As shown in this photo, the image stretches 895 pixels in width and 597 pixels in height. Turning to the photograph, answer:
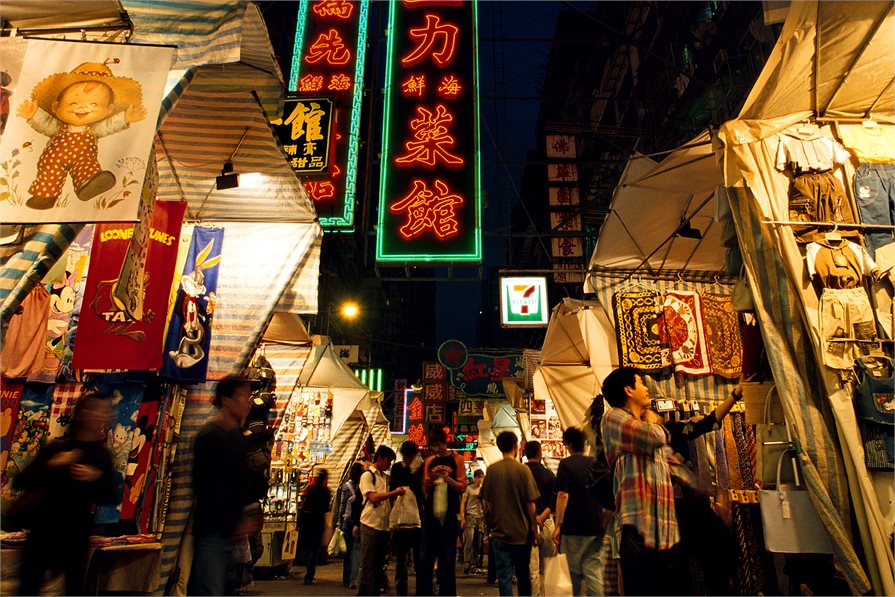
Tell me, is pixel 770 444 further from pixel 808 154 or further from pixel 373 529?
pixel 373 529

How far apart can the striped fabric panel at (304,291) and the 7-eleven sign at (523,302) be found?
824 cm

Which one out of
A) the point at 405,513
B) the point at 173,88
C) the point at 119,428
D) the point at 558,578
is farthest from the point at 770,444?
the point at 119,428

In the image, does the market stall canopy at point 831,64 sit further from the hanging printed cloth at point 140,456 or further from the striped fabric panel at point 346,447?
the striped fabric panel at point 346,447

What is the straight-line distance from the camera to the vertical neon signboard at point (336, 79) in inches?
397

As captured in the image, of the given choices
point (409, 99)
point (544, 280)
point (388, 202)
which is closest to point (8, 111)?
point (388, 202)

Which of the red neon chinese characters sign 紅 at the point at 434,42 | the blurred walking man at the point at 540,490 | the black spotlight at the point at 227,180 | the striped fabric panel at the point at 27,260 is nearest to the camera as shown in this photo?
the striped fabric panel at the point at 27,260

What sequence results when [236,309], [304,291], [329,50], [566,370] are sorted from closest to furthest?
[236,309] → [304,291] → [566,370] → [329,50]

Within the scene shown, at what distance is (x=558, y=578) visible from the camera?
527cm

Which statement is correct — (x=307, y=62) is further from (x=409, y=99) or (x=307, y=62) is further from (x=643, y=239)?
(x=643, y=239)

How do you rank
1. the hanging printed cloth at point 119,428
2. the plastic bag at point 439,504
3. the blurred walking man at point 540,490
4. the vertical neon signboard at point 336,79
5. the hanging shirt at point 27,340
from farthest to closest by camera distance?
the vertical neon signboard at point 336,79 < the blurred walking man at point 540,490 < the plastic bag at point 439,504 < the hanging printed cloth at point 119,428 < the hanging shirt at point 27,340

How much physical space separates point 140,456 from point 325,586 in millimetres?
5085

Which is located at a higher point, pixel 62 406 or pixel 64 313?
pixel 64 313

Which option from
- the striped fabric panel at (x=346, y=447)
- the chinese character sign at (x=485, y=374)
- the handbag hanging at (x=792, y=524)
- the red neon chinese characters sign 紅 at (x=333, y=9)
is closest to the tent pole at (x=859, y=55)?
the handbag hanging at (x=792, y=524)

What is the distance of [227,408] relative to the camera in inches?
156
